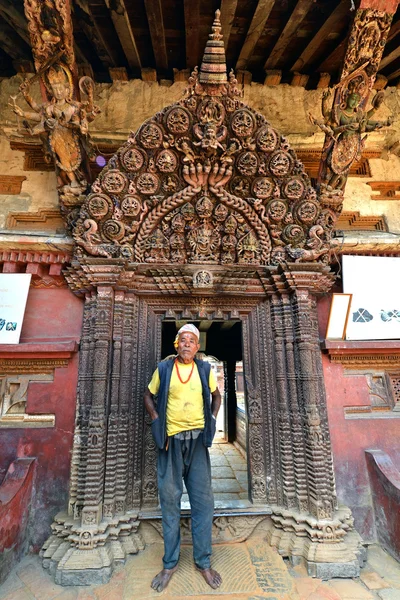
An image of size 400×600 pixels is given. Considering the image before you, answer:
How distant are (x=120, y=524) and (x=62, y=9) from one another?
18.9 feet

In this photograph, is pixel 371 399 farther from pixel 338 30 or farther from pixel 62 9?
pixel 62 9

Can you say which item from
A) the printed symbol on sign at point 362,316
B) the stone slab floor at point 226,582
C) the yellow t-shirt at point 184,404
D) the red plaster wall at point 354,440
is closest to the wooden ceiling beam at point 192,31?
the printed symbol on sign at point 362,316

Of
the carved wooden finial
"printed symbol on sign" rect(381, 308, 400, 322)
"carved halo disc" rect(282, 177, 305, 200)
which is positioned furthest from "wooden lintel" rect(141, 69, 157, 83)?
"printed symbol on sign" rect(381, 308, 400, 322)

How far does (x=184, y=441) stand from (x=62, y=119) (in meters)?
3.98

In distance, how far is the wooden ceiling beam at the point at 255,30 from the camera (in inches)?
160

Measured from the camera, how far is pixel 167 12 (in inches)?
171

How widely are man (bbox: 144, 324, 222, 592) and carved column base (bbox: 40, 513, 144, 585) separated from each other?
1.72 feet

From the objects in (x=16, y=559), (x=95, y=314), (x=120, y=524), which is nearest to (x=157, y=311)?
(x=95, y=314)

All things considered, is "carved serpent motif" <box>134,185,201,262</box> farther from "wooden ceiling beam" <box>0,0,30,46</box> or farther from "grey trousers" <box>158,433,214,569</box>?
"wooden ceiling beam" <box>0,0,30,46</box>

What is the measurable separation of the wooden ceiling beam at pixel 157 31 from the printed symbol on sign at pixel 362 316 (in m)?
4.81

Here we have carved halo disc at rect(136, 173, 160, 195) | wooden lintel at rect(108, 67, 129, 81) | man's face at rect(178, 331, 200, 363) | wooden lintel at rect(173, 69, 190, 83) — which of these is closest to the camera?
man's face at rect(178, 331, 200, 363)

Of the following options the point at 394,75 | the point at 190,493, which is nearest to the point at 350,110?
the point at 394,75

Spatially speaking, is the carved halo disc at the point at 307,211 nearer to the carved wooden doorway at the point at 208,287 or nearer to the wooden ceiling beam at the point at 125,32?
the carved wooden doorway at the point at 208,287

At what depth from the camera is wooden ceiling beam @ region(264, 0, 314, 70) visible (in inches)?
161
